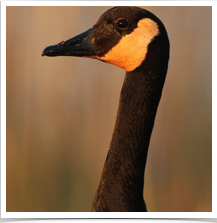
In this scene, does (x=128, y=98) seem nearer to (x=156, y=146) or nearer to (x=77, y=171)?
(x=156, y=146)

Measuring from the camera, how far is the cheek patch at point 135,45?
1704mm

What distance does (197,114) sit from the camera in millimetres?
3953

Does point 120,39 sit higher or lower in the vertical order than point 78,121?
higher

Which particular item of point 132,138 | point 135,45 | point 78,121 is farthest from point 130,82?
point 78,121

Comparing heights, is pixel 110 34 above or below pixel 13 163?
above

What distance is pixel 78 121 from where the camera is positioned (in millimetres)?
4113

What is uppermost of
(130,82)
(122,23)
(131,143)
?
(122,23)

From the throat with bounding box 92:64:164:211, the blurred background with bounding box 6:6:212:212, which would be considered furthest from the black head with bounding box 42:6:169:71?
the blurred background with bounding box 6:6:212:212

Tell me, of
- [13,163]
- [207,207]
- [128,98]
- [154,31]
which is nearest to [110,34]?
[154,31]

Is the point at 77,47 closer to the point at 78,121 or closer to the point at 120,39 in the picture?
the point at 120,39

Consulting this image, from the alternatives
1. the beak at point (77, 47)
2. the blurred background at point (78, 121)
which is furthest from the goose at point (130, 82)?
the blurred background at point (78, 121)

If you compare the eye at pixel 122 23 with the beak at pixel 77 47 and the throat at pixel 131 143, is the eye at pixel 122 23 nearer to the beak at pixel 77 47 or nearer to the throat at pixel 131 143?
the beak at pixel 77 47

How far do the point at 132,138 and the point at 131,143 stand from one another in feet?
0.10

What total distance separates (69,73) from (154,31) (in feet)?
7.94
